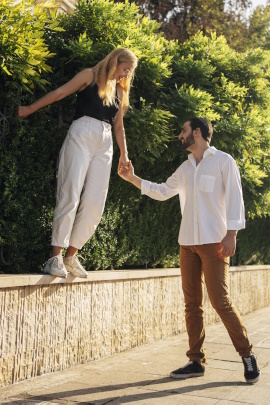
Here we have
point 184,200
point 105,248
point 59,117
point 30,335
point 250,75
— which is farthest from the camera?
point 250,75

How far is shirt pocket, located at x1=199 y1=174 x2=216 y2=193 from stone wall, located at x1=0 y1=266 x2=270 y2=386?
1.41m

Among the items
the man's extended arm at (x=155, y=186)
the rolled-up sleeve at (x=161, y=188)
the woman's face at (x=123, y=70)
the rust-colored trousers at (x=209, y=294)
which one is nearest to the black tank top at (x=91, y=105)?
the woman's face at (x=123, y=70)

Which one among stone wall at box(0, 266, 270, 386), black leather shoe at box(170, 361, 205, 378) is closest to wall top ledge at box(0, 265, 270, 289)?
stone wall at box(0, 266, 270, 386)

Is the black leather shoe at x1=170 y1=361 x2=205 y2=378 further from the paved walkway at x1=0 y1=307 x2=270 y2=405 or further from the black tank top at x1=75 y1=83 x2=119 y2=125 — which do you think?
the black tank top at x1=75 y1=83 x2=119 y2=125

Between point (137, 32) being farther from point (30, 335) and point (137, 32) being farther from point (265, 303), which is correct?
point (265, 303)

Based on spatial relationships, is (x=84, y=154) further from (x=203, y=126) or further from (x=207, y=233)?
(x=207, y=233)

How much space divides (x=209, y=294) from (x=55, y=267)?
1.34 metres

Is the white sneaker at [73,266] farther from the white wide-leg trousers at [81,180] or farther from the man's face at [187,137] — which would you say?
the man's face at [187,137]

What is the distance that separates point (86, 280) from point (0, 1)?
2580mm

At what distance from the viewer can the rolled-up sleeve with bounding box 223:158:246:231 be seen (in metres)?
4.89

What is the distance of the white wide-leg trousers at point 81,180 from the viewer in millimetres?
5133

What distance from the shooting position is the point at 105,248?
653 centimetres

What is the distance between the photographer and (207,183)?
5133 mm

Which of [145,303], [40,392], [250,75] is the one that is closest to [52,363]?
[40,392]
